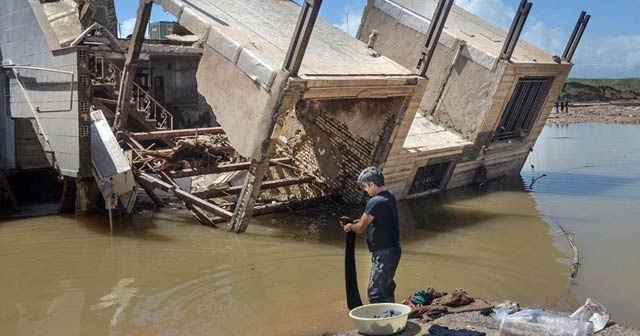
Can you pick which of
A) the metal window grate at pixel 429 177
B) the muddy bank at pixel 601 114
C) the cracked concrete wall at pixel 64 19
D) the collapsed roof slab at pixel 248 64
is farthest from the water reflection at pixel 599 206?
the muddy bank at pixel 601 114

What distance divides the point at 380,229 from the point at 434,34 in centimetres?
768

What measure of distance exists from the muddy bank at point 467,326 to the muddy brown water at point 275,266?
2.70ft

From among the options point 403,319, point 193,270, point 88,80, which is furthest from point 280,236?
point 403,319

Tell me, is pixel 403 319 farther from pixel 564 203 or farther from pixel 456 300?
pixel 564 203

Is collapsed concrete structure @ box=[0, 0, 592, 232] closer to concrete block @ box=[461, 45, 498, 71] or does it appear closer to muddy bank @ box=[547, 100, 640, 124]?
concrete block @ box=[461, 45, 498, 71]

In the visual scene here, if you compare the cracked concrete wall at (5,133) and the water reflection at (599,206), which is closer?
the water reflection at (599,206)

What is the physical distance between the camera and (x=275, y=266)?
8992 mm

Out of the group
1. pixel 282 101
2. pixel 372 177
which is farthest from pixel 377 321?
A: pixel 282 101

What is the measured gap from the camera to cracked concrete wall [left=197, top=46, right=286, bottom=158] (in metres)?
9.92

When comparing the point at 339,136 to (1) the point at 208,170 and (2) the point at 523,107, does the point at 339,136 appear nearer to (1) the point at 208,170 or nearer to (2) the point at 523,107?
(1) the point at 208,170

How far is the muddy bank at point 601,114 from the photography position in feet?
136

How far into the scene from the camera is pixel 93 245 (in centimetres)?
1025

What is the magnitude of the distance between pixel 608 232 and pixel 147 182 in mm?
8205

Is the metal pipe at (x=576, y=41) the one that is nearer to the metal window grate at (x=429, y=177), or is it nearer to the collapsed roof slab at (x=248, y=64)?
the metal window grate at (x=429, y=177)
